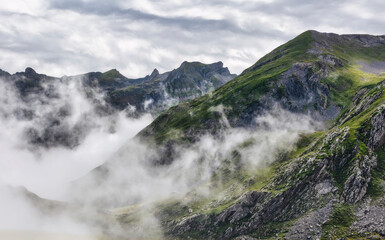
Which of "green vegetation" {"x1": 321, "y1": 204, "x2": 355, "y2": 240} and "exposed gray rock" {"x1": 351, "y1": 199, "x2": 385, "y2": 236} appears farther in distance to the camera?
"green vegetation" {"x1": 321, "y1": 204, "x2": 355, "y2": 240}

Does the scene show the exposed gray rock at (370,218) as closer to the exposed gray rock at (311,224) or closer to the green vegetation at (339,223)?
the green vegetation at (339,223)

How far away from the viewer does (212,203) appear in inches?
6186

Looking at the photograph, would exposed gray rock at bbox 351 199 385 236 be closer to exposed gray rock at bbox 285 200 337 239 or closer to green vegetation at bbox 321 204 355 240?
green vegetation at bbox 321 204 355 240

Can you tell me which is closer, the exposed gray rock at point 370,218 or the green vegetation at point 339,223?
the exposed gray rock at point 370,218

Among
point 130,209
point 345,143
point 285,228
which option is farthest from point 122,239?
point 345,143

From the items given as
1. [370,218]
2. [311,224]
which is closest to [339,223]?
[311,224]

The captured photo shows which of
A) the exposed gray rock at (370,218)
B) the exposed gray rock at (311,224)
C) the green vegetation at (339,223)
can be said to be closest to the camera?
the exposed gray rock at (370,218)

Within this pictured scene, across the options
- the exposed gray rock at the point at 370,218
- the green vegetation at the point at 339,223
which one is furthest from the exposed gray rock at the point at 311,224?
the exposed gray rock at the point at 370,218

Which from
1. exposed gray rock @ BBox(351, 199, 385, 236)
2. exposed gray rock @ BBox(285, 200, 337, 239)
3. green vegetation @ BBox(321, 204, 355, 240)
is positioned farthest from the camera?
exposed gray rock @ BBox(285, 200, 337, 239)

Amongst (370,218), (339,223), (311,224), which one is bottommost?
(339,223)

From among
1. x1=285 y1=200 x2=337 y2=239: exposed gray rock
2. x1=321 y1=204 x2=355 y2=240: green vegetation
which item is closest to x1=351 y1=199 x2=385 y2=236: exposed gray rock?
x1=321 y1=204 x2=355 y2=240: green vegetation

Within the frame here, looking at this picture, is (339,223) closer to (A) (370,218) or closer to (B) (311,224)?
(B) (311,224)

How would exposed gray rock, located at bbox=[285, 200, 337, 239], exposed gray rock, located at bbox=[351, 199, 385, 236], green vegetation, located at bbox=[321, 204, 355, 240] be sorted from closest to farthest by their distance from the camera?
exposed gray rock, located at bbox=[351, 199, 385, 236] → green vegetation, located at bbox=[321, 204, 355, 240] → exposed gray rock, located at bbox=[285, 200, 337, 239]

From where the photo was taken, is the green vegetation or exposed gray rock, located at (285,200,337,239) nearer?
the green vegetation
